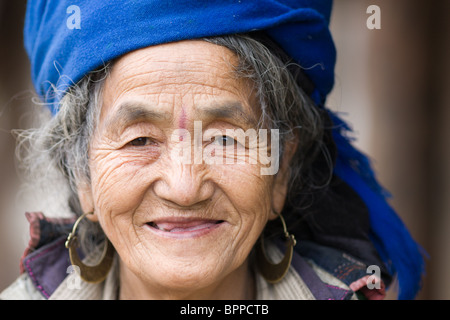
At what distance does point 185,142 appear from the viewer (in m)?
1.75

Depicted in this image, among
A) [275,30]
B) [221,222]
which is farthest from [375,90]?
[221,222]

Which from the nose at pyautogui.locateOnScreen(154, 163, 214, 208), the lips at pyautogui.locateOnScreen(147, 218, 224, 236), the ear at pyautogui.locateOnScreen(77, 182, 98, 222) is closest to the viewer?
the nose at pyautogui.locateOnScreen(154, 163, 214, 208)

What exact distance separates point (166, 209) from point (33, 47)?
1022mm

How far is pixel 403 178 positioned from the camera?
423 cm

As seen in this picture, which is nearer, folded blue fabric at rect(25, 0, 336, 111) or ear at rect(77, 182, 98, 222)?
folded blue fabric at rect(25, 0, 336, 111)

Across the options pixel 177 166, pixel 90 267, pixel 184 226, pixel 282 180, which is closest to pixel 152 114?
pixel 177 166

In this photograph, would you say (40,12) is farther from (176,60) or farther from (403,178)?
(403,178)

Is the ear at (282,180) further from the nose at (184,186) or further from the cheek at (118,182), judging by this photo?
the cheek at (118,182)

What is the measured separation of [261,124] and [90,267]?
1.03 meters

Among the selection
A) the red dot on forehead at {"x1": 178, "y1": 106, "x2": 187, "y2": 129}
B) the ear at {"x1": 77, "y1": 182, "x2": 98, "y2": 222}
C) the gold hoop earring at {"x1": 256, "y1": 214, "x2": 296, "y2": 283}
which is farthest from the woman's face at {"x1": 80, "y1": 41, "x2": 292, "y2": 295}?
the gold hoop earring at {"x1": 256, "y1": 214, "x2": 296, "y2": 283}

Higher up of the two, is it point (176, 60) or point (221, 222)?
point (176, 60)

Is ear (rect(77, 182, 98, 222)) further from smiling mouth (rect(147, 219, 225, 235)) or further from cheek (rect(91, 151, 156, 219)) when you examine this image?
smiling mouth (rect(147, 219, 225, 235))

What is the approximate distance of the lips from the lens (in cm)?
180

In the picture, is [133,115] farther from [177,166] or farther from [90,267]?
[90,267]
